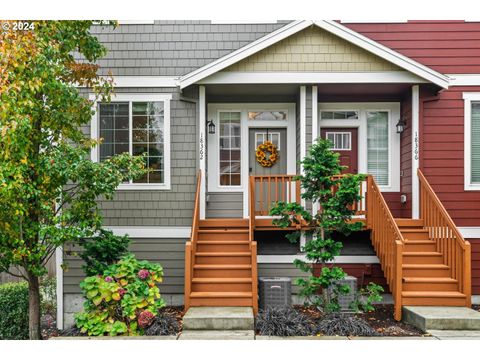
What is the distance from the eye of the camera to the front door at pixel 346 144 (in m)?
8.93

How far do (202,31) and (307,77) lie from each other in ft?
7.14

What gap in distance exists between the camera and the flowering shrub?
605 centimetres

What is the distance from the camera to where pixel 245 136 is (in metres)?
8.98

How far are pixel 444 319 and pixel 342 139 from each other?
398 centimetres

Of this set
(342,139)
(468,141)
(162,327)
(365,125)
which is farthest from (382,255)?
(162,327)

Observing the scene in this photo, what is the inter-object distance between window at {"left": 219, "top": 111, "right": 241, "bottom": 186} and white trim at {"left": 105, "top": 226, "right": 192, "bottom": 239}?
142 centimetres

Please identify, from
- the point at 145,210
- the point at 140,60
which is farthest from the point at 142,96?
the point at 145,210

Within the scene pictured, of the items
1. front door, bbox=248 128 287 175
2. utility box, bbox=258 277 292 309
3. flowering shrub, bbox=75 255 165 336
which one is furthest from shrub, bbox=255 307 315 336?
front door, bbox=248 128 287 175

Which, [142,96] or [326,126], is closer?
[142,96]

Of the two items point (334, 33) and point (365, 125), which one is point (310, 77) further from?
point (365, 125)

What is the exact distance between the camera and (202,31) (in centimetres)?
847

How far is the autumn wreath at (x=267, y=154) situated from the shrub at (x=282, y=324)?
3.32 metres

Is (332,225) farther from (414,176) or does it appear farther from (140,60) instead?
(140,60)

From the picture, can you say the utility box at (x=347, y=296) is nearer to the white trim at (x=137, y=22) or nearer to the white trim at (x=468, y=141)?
the white trim at (x=468, y=141)
